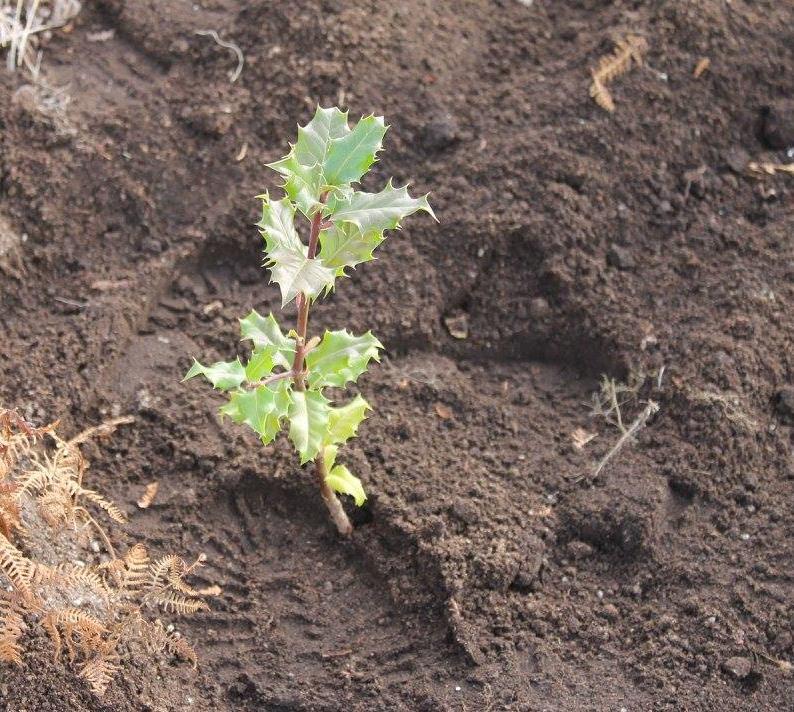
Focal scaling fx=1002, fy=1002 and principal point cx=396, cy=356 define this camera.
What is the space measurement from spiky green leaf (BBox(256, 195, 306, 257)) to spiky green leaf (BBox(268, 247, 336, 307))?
0.06 feet

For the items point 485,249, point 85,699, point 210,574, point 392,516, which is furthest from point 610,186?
point 85,699

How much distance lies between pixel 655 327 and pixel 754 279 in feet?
1.35

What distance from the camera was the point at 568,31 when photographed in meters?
4.14

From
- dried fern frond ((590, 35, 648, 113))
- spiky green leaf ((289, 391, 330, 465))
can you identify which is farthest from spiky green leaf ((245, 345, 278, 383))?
dried fern frond ((590, 35, 648, 113))

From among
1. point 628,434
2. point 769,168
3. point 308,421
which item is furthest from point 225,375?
point 769,168

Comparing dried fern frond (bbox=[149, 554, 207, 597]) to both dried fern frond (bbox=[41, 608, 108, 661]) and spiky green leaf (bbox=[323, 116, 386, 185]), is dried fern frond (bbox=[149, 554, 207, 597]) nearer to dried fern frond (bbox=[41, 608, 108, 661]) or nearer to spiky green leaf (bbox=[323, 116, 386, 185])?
dried fern frond (bbox=[41, 608, 108, 661])

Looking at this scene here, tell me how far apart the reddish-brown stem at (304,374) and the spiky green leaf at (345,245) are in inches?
1.1

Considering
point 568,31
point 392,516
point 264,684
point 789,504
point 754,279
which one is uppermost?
point 568,31

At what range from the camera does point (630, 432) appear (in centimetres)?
327

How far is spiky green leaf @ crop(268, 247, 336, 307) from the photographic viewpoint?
7.34 ft

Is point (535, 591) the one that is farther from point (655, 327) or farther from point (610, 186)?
point (610, 186)

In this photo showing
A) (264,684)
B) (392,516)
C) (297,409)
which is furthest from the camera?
(392,516)

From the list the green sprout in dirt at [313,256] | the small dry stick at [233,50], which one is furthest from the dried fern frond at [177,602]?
the small dry stick at [233,50]

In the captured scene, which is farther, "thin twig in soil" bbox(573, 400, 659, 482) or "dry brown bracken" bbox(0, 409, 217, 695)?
"thin twig in soil" bbox(573, 400, 659, 482)
